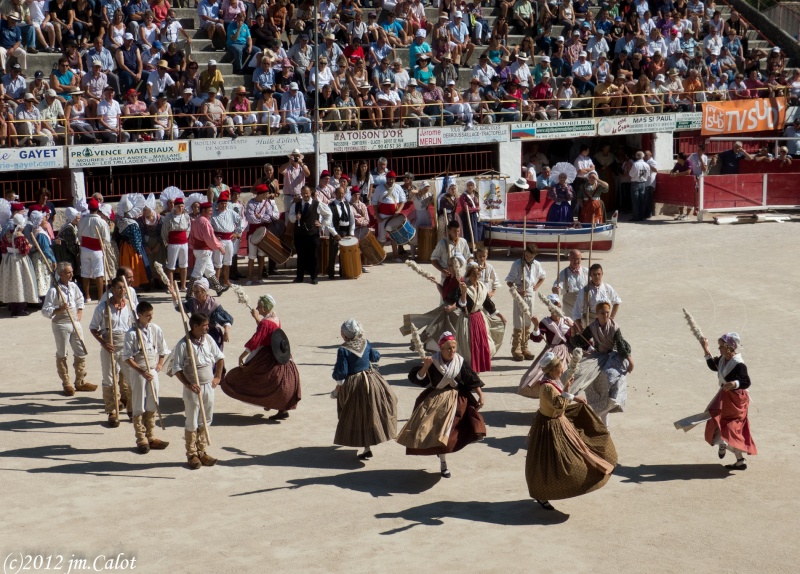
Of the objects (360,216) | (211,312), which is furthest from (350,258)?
(211,312)

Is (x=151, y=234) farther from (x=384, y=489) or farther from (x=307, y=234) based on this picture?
(x=384, y=489)

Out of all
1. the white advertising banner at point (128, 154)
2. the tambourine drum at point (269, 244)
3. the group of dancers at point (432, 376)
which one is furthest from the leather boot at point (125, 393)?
the white advertising banner at point (128, 154)

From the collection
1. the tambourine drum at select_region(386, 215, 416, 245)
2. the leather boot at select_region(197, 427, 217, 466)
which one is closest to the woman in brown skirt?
the leather boot at select_region(197, 427, 217, 466)

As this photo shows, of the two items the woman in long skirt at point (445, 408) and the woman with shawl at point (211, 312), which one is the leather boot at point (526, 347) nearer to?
the woman with shawl at point (211, 312)

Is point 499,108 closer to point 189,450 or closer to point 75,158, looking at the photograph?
point 75,158

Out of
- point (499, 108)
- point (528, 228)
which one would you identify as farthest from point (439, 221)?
point (499, 108)

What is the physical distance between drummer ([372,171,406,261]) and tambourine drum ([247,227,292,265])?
2206mm

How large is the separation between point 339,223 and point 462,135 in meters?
5.50

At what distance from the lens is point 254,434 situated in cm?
1323

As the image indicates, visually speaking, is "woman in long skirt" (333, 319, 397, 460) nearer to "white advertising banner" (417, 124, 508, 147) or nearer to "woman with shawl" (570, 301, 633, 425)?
"woman with shawl" (570, 301, 633, 425)

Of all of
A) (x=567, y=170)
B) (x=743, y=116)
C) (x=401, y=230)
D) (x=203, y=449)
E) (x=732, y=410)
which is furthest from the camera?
(x=743, y=116)

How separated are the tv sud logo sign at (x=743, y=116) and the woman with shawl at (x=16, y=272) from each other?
53.7ft

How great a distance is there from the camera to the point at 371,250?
22.1 metres

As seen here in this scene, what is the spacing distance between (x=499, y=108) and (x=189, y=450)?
16.5 m
